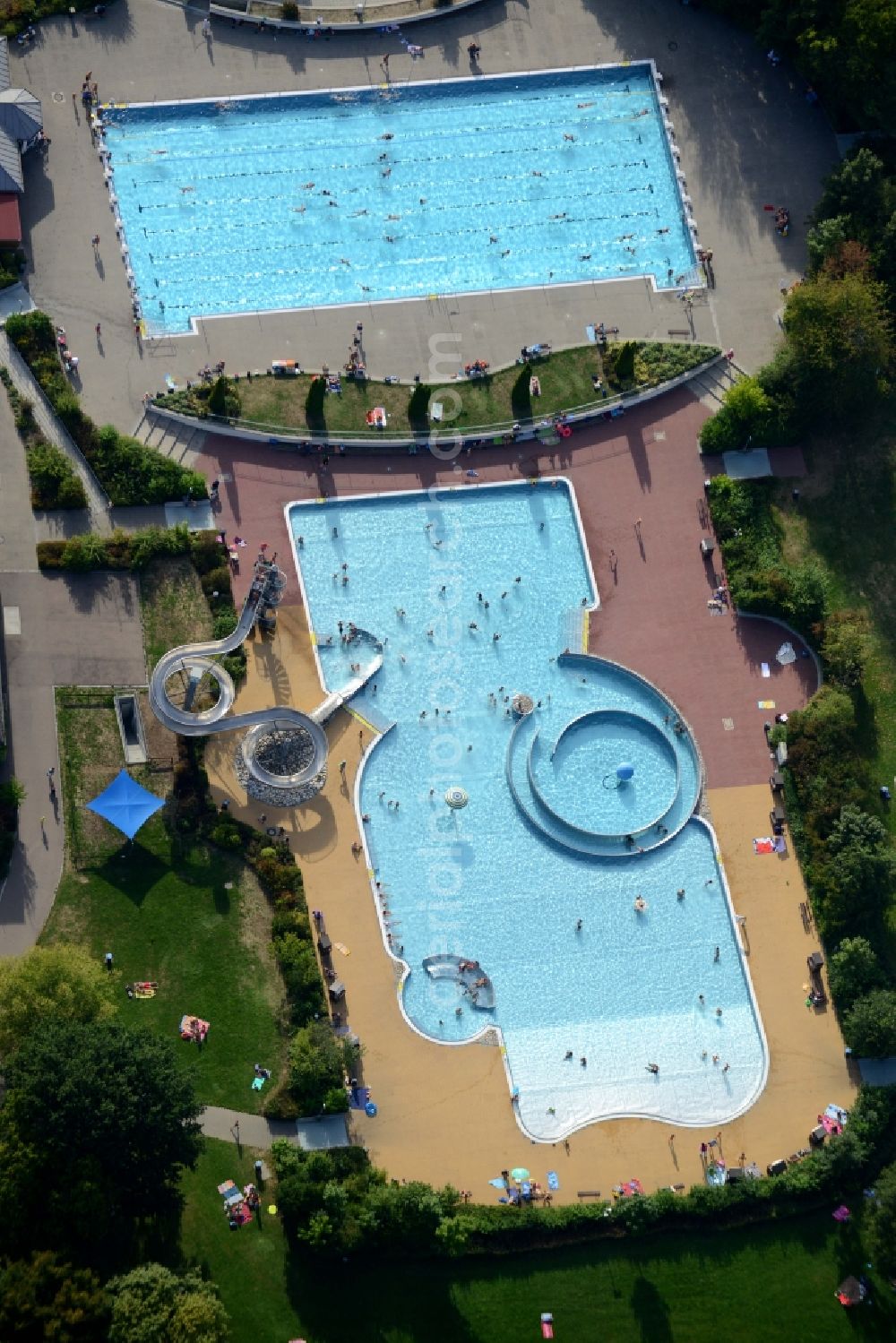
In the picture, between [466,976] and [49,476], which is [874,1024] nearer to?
[466,976]

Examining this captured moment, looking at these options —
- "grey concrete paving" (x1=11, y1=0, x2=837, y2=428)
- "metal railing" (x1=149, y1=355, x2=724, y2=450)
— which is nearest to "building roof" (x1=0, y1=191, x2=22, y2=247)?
"grey concrete paving" (x1=11, y1=0, x2=837, y2=428)

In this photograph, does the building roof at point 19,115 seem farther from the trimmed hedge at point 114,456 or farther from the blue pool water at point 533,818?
the blue pool water at point 533,818

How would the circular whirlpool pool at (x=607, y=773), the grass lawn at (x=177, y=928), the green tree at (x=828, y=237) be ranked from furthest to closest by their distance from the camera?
the green tree at (x=828, y=237) → the circular whirlpool pool at (x=607, y=773) → the grass lawn at (x=177, y=928)

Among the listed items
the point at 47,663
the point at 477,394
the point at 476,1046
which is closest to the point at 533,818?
the point at 476,1046

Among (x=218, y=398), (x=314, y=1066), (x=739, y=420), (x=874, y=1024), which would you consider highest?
(x=218, y=398)

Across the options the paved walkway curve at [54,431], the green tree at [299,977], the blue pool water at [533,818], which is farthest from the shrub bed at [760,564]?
the paved walkway curve at [54,431]

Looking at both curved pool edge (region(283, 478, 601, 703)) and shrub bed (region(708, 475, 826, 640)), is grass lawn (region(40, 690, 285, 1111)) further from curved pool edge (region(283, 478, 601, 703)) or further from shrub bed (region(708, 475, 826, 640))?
shrub bed (region(708, 475, 826, 640))

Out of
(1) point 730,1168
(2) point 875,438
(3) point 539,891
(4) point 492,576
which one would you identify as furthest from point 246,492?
(1) point 730,1168
